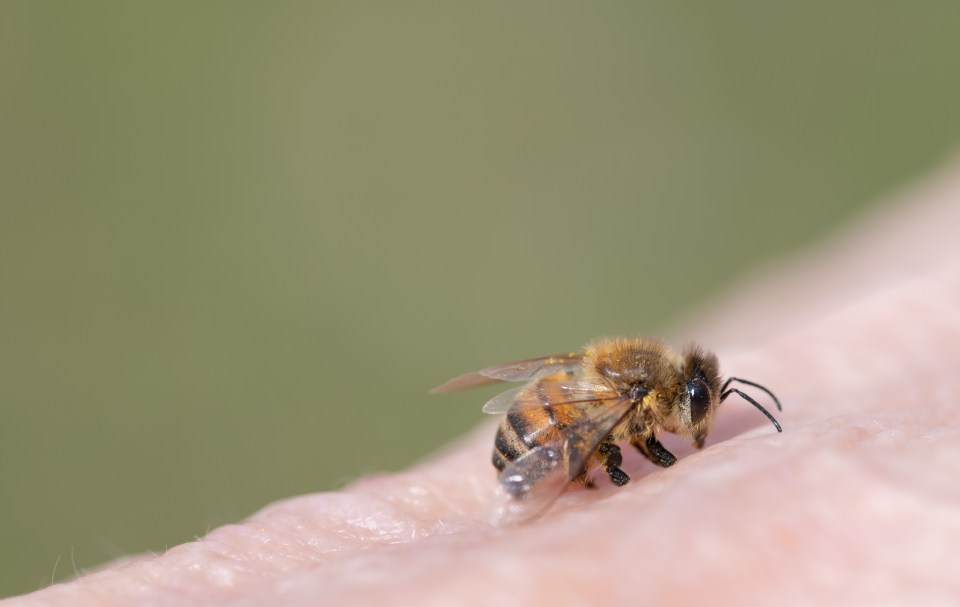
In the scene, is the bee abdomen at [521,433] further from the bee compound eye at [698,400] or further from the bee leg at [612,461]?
the bee compound eye at [698,400]

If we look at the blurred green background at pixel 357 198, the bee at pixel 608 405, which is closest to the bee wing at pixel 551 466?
the bee at pixel 608 405

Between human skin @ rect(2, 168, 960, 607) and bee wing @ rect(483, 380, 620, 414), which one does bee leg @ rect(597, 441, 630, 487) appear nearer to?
human skin @ rect(2, 168, 960, 607)

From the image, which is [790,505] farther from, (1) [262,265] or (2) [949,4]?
(2) [949,4]

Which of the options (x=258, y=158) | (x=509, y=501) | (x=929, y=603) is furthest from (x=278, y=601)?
(x=258, y=158)

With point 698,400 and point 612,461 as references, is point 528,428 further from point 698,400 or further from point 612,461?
point 698,400

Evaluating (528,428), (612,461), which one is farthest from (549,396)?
(612,461)

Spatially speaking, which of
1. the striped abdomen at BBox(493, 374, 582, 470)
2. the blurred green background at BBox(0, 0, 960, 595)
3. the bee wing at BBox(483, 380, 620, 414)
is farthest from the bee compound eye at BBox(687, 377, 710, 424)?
the blurred green background at BBox(0, 0, 960, 595)

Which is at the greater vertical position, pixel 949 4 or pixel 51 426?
pixel 949 4
